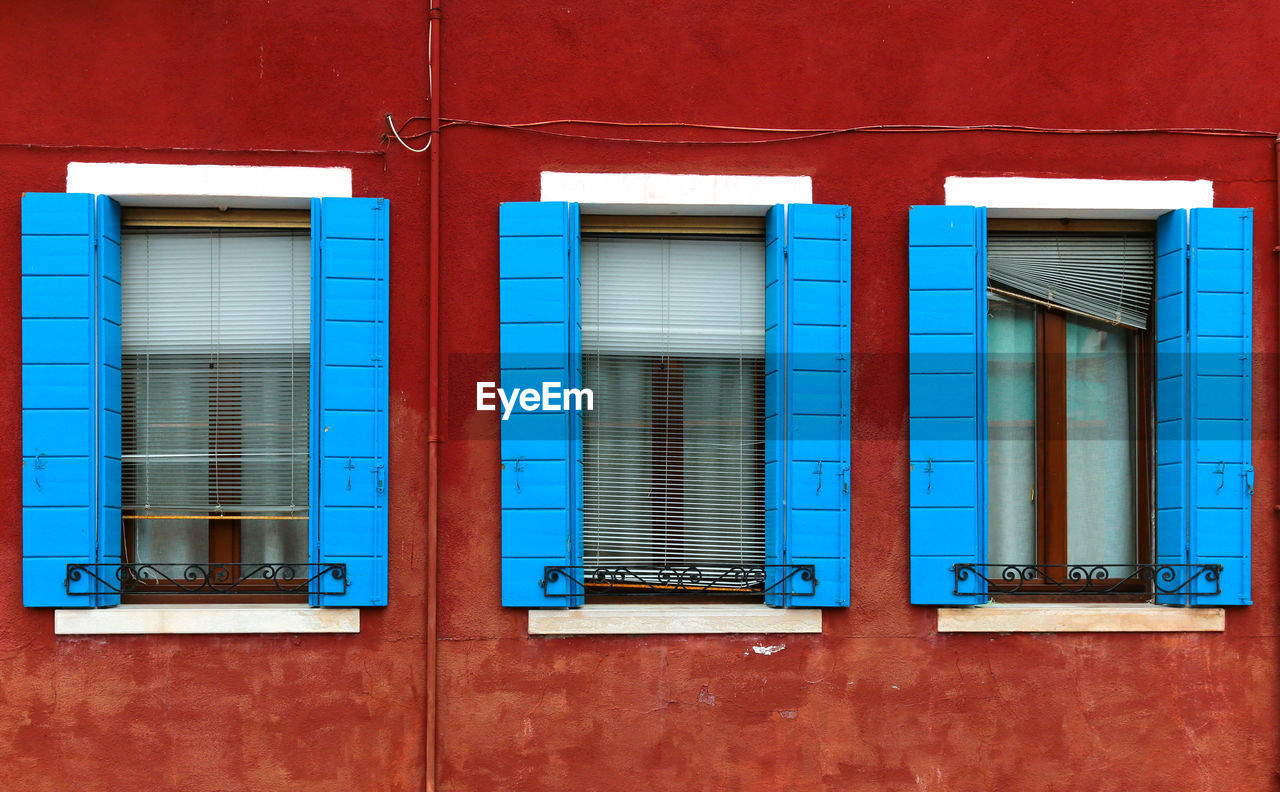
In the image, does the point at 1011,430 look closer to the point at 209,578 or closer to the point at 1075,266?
the point at 1075,266

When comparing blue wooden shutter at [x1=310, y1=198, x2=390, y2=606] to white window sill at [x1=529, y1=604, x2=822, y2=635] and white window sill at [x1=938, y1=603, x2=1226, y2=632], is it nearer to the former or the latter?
white window sill at [x1=529, y1=604, x2=822, y2=635]

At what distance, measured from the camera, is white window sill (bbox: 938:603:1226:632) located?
5.31 meters

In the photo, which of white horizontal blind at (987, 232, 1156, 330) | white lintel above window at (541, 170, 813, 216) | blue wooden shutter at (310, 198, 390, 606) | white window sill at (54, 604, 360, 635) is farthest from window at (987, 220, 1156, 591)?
white window sill at (54, 604, 360, 635)

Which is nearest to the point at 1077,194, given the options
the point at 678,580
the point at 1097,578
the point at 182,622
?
the point at 1097,578

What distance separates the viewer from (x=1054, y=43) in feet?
17.8

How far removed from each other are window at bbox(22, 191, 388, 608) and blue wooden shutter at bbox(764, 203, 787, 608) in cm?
182

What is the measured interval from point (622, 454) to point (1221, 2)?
12.0 ft

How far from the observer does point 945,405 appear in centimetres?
529

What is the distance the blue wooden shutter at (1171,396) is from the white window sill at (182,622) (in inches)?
158

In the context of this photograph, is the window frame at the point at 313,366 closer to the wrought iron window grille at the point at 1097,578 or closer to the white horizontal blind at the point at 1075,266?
the wrought iron window grille at the point at 1097,578

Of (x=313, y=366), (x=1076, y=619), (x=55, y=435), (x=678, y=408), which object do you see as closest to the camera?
(x=55, y=435)

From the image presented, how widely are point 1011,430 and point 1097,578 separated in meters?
0.84

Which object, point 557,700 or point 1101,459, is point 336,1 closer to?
point 557,700

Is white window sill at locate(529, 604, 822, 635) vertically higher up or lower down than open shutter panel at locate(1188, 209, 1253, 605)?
lower down
